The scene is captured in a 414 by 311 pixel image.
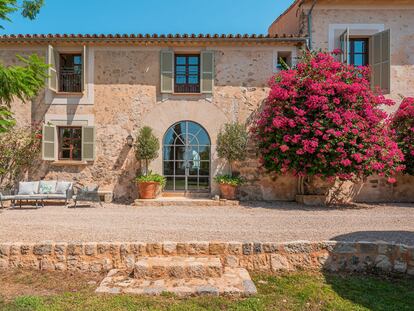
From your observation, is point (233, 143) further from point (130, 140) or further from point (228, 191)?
point (130, 140)

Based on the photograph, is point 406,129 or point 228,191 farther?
point 228,191

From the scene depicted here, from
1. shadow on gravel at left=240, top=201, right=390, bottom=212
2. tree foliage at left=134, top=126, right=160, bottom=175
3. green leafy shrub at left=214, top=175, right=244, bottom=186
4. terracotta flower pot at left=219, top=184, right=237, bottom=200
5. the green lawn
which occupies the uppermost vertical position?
tree foliage at left=134, top=126, right=160, bottom=175

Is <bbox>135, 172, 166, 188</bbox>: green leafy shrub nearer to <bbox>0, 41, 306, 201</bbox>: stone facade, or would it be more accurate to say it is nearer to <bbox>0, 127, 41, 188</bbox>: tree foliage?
<bbox>0, 41, 306, 201</bbox>: stone facade

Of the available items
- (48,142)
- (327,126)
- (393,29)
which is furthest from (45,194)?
(393,29)

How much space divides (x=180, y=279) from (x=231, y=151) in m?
6.04

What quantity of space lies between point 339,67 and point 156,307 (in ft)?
27.7

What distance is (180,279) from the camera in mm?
3930

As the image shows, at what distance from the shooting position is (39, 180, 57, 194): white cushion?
9.31 meters

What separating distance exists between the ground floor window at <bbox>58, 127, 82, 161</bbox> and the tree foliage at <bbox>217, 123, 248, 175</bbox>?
480cm

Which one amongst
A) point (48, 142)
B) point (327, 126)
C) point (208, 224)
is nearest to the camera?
point (208, 224)

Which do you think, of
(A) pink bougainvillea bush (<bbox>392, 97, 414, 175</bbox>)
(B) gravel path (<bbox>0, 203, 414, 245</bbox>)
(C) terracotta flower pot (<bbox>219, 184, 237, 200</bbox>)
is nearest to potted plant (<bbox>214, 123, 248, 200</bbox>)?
(C) terracotta flower pot (<bbox>219, 184, 237, 200</bbox>)

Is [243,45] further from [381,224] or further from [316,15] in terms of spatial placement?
[381,224]

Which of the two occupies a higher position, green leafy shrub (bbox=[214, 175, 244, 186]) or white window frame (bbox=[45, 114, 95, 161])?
white window frame (bbox=[45, 114, 95, 161])

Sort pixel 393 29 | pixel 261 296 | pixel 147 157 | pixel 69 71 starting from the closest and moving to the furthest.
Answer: pixel 261 296, pixel 147 157, pixel 393 29, pixel 69 71
